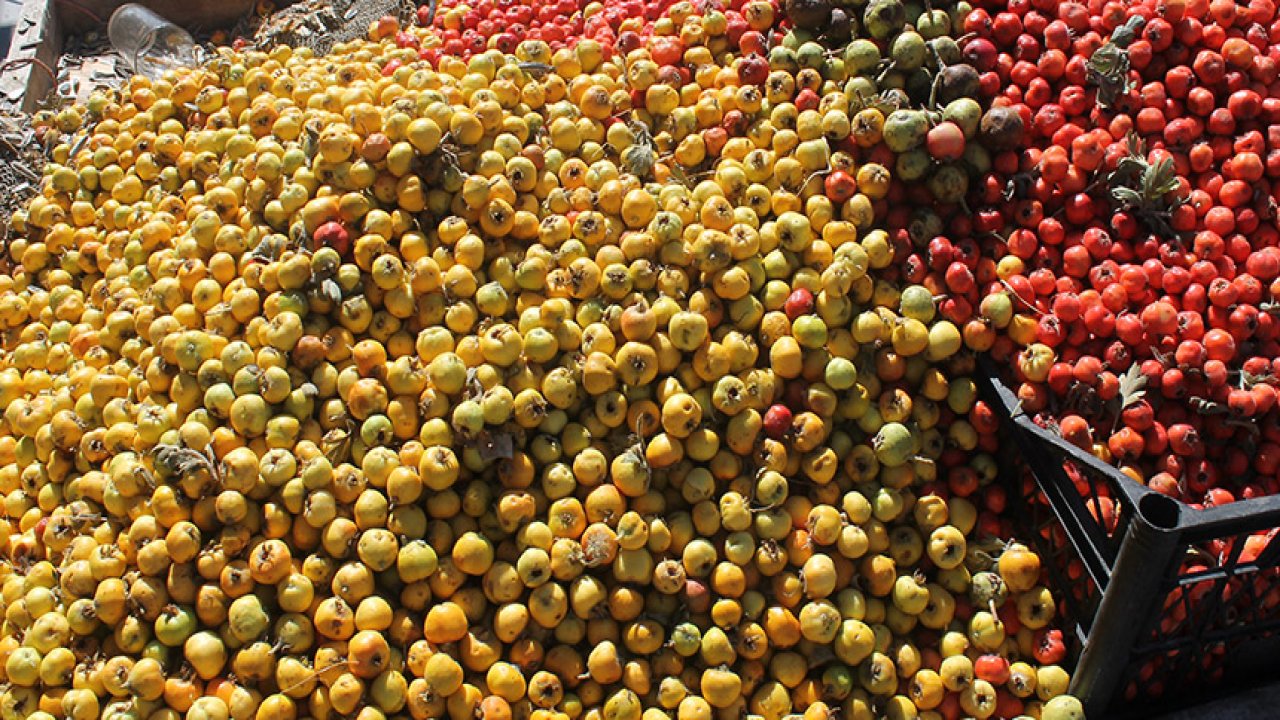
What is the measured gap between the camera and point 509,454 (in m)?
3.25

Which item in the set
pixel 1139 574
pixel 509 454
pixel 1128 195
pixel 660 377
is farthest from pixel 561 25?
pixel 1139 574

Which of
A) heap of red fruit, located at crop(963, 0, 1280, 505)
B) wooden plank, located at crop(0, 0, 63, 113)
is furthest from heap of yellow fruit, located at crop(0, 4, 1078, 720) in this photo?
wooden plank, located at crop(0, 0, 63, 113)

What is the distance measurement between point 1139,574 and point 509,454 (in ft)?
6.95

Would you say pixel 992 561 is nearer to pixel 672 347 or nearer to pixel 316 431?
pixel 672 347

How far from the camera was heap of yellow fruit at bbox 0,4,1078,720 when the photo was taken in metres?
3.10

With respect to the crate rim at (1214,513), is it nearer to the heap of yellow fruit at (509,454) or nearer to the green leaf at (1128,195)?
the heap of yellow fruit at (509,454)

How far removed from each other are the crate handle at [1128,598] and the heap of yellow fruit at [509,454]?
16cm

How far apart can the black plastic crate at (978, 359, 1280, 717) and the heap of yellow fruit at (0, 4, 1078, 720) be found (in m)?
0.15

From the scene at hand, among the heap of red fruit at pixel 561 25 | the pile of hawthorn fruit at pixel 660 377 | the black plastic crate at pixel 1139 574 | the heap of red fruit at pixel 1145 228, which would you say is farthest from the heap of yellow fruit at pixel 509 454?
the heap of red fruit at pixel 561 25

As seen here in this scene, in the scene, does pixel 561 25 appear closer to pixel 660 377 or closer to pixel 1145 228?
pixel 660 377

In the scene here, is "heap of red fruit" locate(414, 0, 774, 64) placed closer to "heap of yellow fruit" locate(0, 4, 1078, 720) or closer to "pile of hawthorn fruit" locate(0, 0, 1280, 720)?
"pile of hawthorn fruit" locate(0, 0, 1280, 720)

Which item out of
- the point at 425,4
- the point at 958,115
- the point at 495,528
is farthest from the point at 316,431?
the point at 425,4

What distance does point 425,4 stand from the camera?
631cm

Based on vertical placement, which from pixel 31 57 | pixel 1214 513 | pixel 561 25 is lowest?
pixel 31 57
